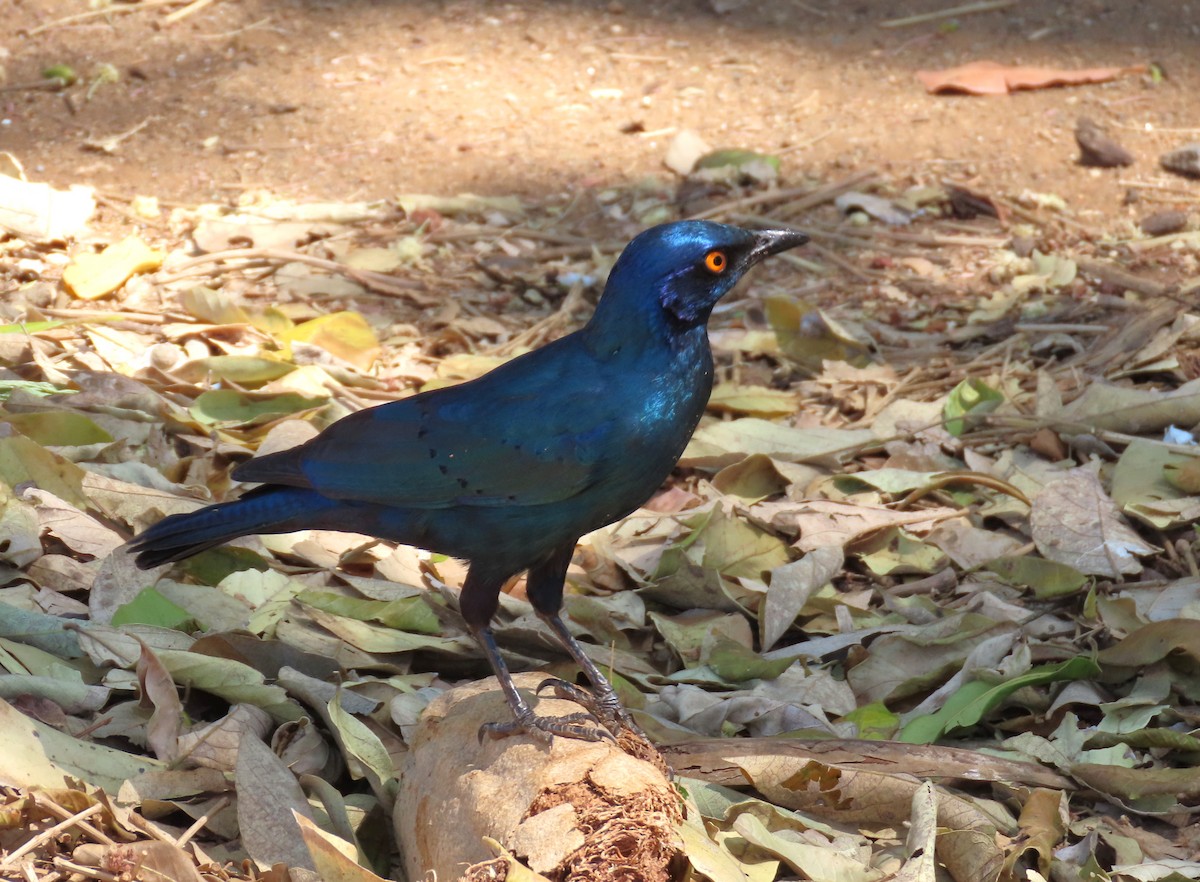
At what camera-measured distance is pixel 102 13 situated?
776cm

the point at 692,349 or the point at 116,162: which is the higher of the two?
the point at 692,349

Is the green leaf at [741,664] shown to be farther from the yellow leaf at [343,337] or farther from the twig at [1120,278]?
the twig at [1120,278]

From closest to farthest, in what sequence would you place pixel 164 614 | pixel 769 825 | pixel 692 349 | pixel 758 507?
1. pixel 769 825
2. pixel 692 349
3. pixel 164 614
4. pixel 758 507

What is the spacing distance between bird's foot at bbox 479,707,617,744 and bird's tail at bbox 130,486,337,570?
781 millimetres

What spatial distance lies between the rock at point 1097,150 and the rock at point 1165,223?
1.87ft

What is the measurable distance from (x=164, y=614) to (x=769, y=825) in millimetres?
1573

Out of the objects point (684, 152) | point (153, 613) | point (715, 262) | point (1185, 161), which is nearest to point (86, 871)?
point (153, 613)

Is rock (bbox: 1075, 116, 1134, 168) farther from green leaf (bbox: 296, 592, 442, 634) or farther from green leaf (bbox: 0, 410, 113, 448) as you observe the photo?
green leaf (bbox: 0, 410, 113, 448)

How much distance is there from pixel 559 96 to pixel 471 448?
4490mm

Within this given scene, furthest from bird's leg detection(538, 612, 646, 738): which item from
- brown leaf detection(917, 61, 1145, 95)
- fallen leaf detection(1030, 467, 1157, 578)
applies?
brown leaf detection(917, 61, 1145, 95)

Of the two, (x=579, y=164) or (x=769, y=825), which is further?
(x=579, y=164)

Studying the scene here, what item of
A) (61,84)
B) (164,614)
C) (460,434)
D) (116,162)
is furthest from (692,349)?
(61,84)

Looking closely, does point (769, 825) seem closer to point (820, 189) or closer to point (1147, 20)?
point (820, 189)

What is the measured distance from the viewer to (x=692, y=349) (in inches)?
129
